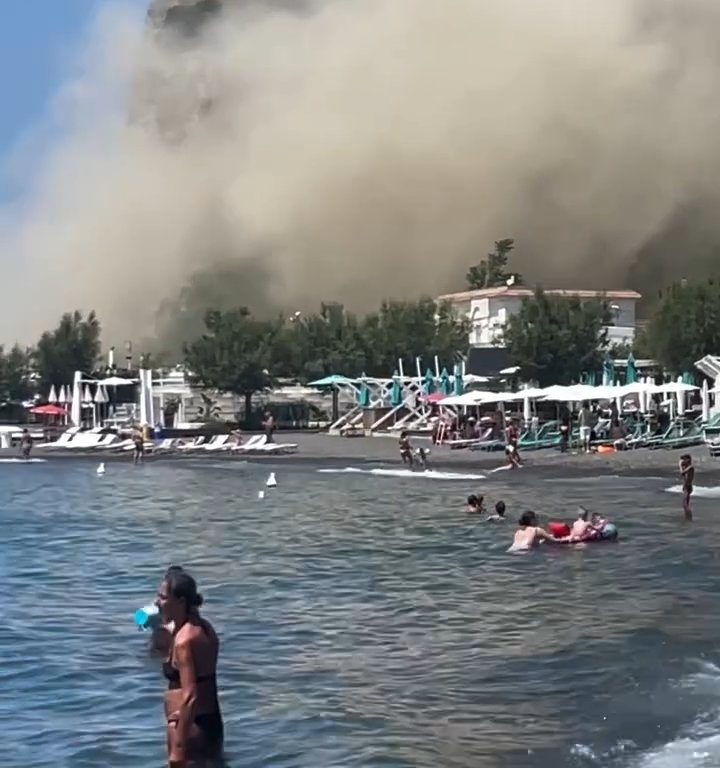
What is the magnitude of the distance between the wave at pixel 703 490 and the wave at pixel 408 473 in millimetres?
7684

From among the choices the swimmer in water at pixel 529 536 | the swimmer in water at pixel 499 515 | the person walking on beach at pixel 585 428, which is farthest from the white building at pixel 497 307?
the swimmer in water at pixel 529 536

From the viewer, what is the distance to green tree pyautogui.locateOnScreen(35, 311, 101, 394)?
315 feet

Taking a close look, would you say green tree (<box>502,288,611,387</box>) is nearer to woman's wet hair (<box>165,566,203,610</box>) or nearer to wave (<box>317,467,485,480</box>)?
wave (<box>317,467,485,480</box>)

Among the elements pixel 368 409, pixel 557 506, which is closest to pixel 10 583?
pixel 557 506

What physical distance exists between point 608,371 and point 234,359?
67.1 ft

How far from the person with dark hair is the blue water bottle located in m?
7.25

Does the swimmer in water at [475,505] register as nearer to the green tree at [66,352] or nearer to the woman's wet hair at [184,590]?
the woman's wet hair at [184,590]

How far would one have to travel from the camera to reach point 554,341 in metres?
67.6

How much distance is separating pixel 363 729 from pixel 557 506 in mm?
21079

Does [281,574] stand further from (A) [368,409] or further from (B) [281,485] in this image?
(A) [368,409]

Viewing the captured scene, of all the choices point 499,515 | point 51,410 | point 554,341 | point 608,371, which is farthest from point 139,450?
point 499,515

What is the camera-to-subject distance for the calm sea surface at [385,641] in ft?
40.0

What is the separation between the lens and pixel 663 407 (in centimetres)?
6347

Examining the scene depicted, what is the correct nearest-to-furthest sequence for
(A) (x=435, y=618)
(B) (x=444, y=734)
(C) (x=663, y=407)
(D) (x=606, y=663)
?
(B) (x=444, y=734) < (D) (x=606, y=663) < (A) (x=435, y=618) < (C) (x=663, y=407)
